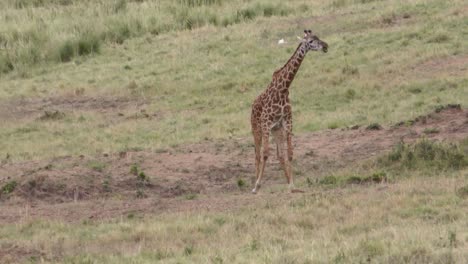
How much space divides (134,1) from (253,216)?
23.1 metres

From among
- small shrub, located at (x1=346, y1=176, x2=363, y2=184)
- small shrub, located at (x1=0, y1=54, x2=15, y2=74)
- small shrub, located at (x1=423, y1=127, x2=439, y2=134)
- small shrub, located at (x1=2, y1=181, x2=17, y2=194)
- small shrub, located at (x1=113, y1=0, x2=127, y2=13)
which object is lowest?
small shrub, located at (x1=0, y1=54, x2=15, y2=74)

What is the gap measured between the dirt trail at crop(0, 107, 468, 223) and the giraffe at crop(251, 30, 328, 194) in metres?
0.53

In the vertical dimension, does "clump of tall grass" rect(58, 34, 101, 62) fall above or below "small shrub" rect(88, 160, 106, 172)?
below

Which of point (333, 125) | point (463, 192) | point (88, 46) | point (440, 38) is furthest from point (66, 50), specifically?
point (463, 192)

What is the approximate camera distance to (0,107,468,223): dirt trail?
12352 mm

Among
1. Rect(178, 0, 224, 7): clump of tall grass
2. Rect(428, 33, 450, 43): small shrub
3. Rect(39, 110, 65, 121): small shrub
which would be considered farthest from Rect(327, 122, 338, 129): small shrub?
Rect(178, 0, 224, 7): clump of tall grass

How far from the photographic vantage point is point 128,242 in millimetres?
10445

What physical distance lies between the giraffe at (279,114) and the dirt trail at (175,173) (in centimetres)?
53

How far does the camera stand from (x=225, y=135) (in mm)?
17094

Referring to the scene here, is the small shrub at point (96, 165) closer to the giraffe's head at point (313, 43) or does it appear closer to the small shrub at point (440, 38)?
the giraffe's head at point (313, 43)

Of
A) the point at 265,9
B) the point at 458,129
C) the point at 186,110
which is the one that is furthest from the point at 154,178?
the point at 265,9

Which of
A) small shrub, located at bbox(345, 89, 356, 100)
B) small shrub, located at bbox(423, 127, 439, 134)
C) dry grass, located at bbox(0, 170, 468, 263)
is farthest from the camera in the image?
small shrub, located at bbox(345, 89, 356, 100)

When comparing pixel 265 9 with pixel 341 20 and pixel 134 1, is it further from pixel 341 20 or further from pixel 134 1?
pixel 134 1

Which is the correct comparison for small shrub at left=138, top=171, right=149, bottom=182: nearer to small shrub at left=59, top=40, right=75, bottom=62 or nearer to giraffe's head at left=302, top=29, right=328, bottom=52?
giraffe's head at left=302, top=29, right=328, bottom=52
